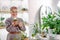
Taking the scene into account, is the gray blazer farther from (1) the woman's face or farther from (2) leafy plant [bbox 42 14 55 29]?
(2) leafy plant [bbox 42 14 55 29]

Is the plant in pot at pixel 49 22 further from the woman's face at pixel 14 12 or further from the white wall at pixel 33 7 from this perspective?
the woman's face at pixel 14 12

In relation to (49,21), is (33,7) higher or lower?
higher

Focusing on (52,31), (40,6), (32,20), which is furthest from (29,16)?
(52,31)

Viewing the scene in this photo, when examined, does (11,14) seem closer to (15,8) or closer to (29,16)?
(15,8)

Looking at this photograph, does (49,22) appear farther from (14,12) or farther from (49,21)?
(14,12)

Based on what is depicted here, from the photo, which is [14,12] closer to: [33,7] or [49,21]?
[33,7]

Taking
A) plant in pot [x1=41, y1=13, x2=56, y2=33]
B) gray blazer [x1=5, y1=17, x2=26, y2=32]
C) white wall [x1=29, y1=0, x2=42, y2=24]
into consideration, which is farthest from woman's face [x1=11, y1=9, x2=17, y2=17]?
plant in pot [x1=41, y1=13, x2=56, y2=33]

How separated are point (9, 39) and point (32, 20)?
346 mm

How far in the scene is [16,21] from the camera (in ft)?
5.97

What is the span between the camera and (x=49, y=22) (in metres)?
1.81

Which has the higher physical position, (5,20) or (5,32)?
(5,20)

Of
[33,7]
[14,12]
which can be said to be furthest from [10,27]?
[33,7]

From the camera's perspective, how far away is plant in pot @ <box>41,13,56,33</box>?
180 cm

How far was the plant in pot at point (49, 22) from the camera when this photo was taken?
5.91ft
